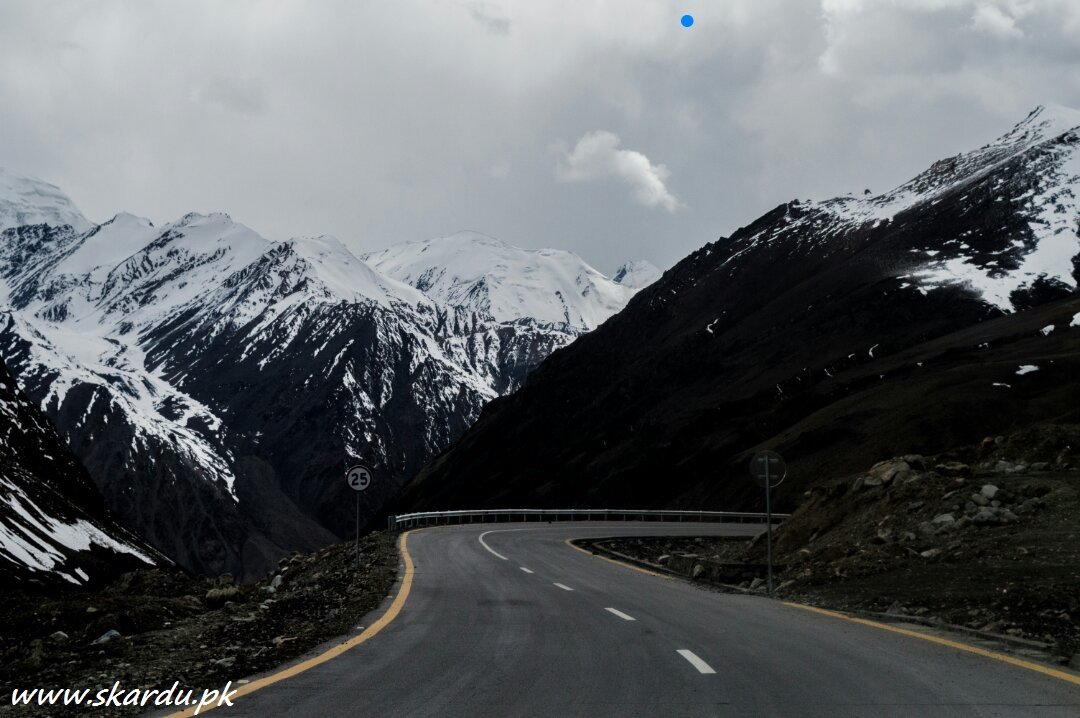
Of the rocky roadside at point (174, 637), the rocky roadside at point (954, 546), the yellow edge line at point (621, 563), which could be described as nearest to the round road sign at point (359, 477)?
the rocky roadside at point (174, 637)

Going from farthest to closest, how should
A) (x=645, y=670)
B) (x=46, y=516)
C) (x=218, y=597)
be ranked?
(x=46, y=516) < (x=218, y=597) < (x=645, y=670)

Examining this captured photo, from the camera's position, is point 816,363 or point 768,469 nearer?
point 768,469

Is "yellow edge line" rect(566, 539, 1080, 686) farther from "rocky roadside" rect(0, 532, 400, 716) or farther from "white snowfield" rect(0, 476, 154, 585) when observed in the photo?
"white snowfield" rect(0, 476, 154, 585)

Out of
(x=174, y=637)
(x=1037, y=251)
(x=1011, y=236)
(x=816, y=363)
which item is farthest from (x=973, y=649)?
(x=1011, y=236)

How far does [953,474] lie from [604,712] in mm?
19294

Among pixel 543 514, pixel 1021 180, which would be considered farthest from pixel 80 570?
pixel 1021 180

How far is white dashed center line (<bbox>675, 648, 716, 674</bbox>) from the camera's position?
387 inches

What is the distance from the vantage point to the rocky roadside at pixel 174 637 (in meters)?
9.48

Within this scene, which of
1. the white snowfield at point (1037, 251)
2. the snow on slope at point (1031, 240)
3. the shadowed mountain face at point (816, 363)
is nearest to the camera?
the shadowed mountain face at point (816, 363)

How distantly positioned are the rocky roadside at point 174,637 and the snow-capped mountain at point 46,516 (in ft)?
88.3

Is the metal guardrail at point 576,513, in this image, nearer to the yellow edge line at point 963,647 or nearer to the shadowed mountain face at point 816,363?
the shadowed mountain face at point 816,363

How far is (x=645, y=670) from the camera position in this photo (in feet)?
32.3

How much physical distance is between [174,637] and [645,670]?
624 centimetres

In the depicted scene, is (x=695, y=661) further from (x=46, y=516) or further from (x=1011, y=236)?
Answer: (x=1011, y=236)
